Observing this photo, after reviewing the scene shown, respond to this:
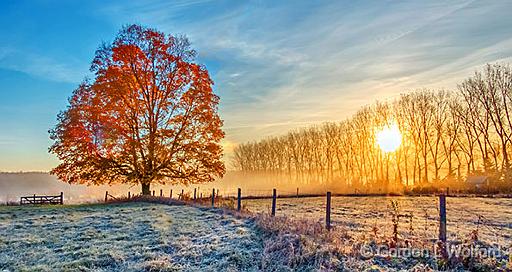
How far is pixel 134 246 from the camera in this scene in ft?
37.4

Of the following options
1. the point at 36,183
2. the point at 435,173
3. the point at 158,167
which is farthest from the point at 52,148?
the point at 36,183

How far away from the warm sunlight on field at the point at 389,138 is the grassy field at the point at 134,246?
56028 mm

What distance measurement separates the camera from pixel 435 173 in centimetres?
5850

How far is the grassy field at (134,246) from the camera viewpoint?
930 centimetres

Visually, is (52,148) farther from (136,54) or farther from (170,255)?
(170,255)

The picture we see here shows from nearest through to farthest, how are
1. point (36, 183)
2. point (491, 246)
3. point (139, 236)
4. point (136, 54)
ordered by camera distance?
point (491, 246), point (139, 236), point (136, 54), point (36, 183)

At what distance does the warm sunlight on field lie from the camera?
215 ft

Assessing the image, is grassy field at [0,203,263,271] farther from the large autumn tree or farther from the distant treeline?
the distant treeline

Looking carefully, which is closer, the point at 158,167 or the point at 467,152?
the point at 158,167

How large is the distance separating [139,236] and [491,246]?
11.3 meters

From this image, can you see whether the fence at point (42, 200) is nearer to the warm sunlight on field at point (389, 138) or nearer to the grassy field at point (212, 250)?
the grassy field at point (212, 250)

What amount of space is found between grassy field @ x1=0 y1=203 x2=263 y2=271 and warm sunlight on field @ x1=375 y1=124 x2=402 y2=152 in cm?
5603

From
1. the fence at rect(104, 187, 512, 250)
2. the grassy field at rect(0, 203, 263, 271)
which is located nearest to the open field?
the fence at rect(104, 187, 512, 250)

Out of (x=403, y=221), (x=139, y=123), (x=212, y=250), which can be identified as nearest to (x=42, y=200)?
(x=139, y=123)
